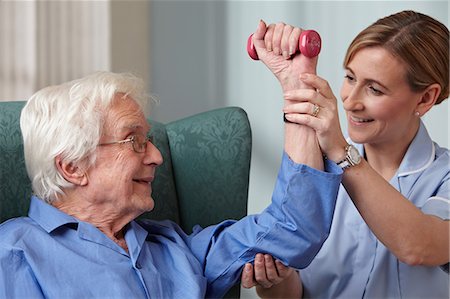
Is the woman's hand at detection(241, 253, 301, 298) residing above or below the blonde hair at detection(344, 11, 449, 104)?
below

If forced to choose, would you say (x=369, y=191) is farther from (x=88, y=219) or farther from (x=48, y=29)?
(x=48, y=29)

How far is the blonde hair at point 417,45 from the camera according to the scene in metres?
1.88

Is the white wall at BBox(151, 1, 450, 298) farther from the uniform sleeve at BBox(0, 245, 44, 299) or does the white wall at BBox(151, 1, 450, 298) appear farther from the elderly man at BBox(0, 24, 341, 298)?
the uniform sleeve at BBox(0, 245, 44, 299)

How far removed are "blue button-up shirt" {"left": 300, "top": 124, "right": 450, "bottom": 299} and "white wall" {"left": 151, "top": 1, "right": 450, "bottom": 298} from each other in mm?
1415

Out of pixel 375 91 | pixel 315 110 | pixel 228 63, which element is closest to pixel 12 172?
pixel 315 110

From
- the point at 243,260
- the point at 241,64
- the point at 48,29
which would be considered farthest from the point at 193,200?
the point at 241,64

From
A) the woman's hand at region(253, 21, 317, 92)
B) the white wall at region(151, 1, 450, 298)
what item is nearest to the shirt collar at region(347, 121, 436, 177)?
the woman's hand at region(253, 21, 317, 92)

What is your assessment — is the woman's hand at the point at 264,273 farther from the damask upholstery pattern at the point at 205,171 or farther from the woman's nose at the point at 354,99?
the woman's nose at the point at 354,99

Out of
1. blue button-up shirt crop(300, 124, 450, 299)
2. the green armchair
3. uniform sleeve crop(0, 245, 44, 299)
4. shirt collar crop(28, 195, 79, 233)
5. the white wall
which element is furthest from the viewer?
the white wall

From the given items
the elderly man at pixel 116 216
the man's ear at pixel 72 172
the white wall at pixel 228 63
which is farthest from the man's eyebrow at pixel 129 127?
the white wall at pixel 228 63

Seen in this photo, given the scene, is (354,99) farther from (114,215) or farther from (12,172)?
(12,172)

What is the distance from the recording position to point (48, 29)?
9.55ft

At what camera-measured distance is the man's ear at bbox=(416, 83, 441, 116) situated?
6.35ft

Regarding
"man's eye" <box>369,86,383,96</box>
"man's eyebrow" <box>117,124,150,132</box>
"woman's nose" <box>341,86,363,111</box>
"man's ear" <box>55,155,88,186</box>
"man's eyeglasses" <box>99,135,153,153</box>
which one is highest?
"man's eye" <box>369,86,383,96</box>
